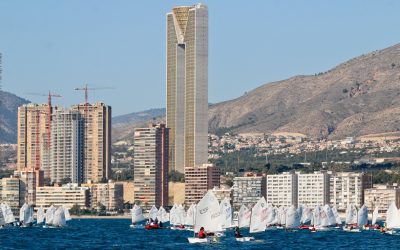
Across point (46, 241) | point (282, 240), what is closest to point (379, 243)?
point (282, 240)

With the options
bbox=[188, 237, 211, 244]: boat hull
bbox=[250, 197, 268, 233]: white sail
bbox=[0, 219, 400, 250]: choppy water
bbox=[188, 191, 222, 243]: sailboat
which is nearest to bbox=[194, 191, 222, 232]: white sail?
bbox=[188, 191, 222, 243]: sailboat

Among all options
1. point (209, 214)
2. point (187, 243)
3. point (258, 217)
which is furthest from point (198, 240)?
point (258, 217)

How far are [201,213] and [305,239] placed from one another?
3769 centimetres

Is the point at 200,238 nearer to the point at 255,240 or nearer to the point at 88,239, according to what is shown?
the point at 255,240

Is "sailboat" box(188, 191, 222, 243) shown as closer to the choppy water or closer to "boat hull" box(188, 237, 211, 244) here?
"boat hull" box(188, 237, 211, 244)

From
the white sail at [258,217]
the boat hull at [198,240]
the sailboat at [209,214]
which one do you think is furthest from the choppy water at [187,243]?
the sailboat at [209,214]

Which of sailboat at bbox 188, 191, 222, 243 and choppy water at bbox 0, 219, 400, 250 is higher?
sailboat at bbox 188, 191, 222, 243

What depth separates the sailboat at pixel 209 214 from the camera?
156875 mm

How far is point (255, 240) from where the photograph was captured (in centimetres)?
17838

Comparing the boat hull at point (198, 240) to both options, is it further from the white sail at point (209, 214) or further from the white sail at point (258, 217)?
the white sail at point (258, 217)

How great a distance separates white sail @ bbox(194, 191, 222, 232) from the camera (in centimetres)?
15688

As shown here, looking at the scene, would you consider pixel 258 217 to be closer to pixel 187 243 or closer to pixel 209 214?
pixel 187 243

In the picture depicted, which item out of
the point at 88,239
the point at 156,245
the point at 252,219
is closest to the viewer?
the point at 156,245

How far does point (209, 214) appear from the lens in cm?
15788
